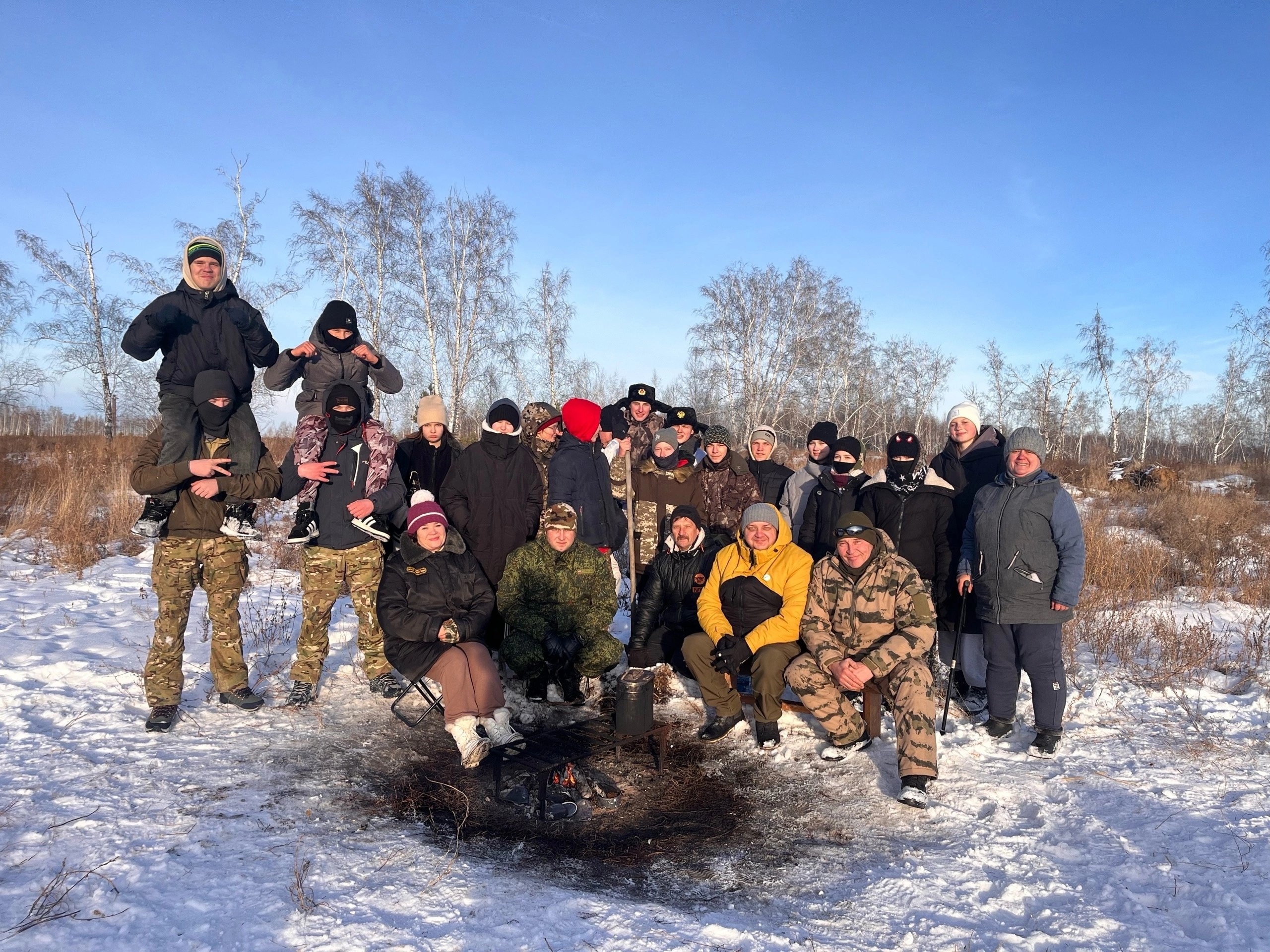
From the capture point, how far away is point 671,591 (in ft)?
18.4

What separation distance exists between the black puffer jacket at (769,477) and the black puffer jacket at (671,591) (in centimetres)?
132

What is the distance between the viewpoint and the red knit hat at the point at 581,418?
5.93 m

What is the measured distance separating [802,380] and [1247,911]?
→ 94.3 ft

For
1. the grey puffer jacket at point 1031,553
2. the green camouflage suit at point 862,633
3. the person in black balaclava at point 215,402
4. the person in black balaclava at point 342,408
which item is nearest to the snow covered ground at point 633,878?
the green camouflage suit at point 862,633

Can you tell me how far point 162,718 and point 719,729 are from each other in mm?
3433

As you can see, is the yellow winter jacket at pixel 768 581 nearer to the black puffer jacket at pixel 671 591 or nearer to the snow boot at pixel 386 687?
the black puffer jacket at pixel 671 591

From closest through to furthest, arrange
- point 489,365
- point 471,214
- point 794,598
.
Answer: point 794,598
point 471,214
point 489,365

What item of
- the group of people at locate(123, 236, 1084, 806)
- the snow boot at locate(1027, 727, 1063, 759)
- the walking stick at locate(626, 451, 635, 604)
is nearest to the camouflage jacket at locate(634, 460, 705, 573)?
the walking stick at locate(626, 451, 635, 604)

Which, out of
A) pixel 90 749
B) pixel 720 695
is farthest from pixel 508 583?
pixel 90 749

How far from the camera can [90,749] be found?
159 inches

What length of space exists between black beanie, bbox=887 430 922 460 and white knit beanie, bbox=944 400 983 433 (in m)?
0.48

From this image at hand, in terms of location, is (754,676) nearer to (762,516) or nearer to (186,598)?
(762,516)

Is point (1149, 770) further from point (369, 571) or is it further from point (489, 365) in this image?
point (489, 365)

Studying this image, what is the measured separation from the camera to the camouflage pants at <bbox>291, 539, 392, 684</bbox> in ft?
16.0
